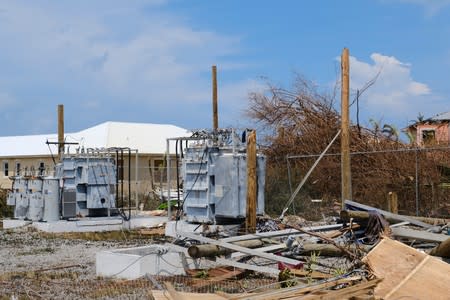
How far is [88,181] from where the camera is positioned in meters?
21.5

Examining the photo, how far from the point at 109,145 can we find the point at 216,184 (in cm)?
2431

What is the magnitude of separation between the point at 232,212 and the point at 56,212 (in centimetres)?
648

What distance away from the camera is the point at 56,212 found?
21.0m

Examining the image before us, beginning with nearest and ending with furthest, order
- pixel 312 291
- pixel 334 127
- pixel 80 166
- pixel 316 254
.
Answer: pixel 312 291 → pixel 316 254 → pixel 80 166 → pixel 334 127

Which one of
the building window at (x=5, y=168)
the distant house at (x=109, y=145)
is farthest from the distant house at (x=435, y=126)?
the building window at (x=5, y=168)

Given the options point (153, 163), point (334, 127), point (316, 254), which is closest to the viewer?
point (316, 254)

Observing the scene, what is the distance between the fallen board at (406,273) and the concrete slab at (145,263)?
166 inches

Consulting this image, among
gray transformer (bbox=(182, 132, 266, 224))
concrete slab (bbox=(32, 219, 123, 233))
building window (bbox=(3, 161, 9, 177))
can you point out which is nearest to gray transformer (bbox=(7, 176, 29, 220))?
concrete slab (bbox=(32, 219, 123, 233))

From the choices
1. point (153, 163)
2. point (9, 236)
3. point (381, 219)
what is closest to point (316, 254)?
point (381, 219)

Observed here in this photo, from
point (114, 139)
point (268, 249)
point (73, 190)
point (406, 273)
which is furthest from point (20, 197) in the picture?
point (114, 139)

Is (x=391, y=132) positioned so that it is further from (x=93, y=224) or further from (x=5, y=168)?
(x=5, y=168)

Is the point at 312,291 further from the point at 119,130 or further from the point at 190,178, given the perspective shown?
the point at 119,130

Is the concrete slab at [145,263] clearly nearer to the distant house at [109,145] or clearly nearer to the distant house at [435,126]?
the distant house at [435,126]

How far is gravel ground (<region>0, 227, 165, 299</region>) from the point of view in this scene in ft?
33.8
